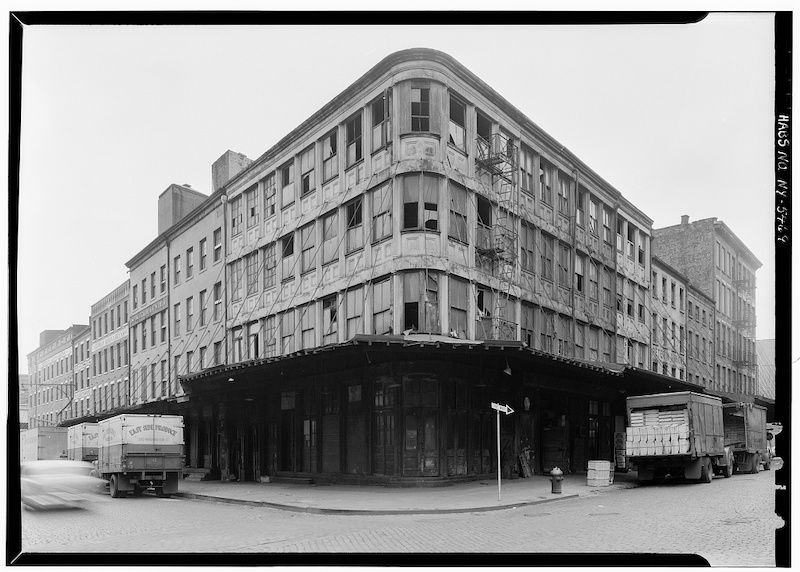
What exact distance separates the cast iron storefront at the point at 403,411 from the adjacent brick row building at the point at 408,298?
9cm

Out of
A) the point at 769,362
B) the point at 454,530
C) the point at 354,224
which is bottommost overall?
the point at 454,530

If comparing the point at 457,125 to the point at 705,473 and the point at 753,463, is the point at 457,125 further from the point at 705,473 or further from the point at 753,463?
the point at 753,463

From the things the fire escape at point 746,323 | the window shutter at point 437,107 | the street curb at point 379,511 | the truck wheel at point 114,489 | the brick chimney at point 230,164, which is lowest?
the truck wheel at point 114,489

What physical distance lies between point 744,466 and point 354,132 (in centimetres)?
2051

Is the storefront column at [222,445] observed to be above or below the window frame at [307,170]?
below

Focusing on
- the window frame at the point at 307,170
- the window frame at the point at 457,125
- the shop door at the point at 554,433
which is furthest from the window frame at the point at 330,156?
the shop door at the point at 554,433

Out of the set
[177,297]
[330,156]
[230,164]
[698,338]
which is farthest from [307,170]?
[698,338]

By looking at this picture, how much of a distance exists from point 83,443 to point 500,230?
18590 millimetres

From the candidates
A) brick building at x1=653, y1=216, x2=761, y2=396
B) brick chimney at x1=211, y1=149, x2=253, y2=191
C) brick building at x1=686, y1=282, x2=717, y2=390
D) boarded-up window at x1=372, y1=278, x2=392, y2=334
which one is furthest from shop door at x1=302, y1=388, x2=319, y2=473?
brick building at x1=686, y1=282, x2=717, y2=390

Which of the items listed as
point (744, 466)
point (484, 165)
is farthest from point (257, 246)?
point (744, 466)

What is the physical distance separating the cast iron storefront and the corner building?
7cm

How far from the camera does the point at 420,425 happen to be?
81.0 ft

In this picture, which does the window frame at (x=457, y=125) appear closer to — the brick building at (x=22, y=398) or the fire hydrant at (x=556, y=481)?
the fire hydrant at (x=556, y=481)

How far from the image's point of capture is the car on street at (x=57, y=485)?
14562mm
